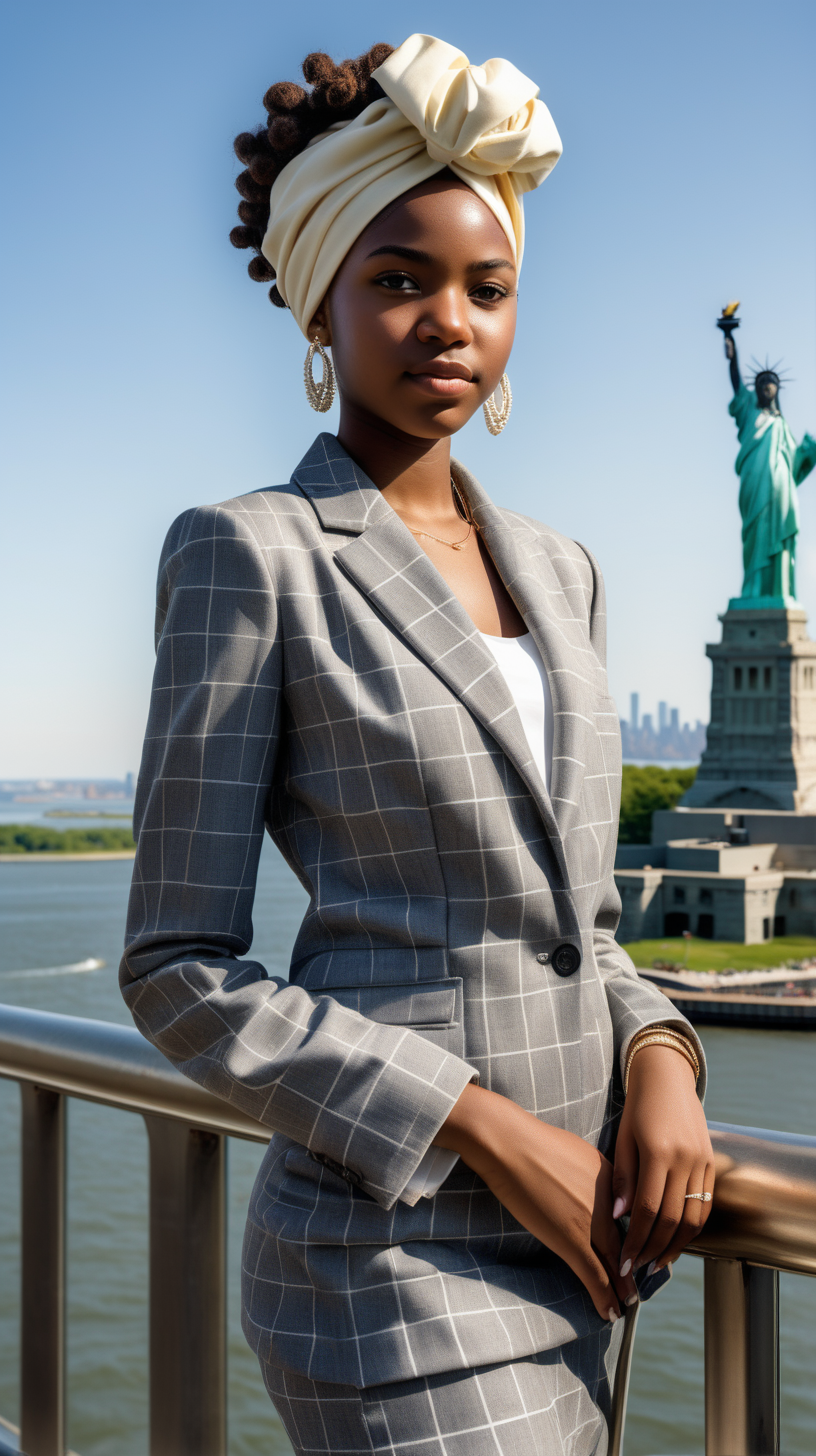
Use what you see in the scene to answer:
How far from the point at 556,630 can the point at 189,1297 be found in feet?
3.09

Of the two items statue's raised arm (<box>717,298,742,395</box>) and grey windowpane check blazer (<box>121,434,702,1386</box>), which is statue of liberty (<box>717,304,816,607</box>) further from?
grey windowpane check blazer (<box>121,434,702,1386</box>)

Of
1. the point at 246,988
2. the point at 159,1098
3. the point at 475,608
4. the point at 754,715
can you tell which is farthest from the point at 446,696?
the point at 754,715

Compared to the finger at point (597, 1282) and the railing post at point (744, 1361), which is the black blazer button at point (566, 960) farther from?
the railing post at point (744, 1361)

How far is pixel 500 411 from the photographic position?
124 cm

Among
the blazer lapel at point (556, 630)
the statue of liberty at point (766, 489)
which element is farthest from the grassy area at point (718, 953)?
the blazer lapel at point (556, 630)

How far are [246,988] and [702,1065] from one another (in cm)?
41

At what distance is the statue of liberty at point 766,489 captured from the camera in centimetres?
2825

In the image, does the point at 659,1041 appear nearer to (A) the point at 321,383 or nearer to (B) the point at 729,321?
(A) the point at 321,383

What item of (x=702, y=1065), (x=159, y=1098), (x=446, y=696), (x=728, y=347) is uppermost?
(x=728, y=347)

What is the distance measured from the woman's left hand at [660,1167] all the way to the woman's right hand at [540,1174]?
0.07 ft

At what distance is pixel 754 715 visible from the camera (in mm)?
27484

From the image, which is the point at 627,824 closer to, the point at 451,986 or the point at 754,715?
the point at 754,715

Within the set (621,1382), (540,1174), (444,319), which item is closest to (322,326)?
(444,319)

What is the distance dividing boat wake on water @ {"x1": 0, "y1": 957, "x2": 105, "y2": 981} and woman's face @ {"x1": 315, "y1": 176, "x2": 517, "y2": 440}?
29943mm
